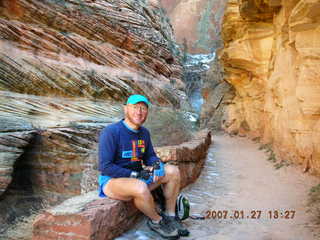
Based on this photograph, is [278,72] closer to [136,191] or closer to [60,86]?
[60,86]

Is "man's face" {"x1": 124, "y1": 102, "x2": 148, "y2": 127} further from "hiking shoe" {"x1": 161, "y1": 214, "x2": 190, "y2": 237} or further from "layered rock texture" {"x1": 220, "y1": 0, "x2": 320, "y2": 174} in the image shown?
"layered rock texture" {"x1": 220, "y1": 0, "x2": 320, "y2": 174}

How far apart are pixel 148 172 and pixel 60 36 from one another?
207 inches

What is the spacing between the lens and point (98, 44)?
760 centimetres

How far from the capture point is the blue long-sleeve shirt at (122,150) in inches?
101

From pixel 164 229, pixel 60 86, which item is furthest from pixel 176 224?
pixel 60 86

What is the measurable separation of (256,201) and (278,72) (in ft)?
13.8

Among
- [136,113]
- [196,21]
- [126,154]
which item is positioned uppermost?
[196,21]

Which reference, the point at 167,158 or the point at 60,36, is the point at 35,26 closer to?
the point at 60,36

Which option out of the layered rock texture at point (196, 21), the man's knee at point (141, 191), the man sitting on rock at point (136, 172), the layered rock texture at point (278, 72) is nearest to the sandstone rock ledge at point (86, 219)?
the man sitting on rock at point (136, 172)

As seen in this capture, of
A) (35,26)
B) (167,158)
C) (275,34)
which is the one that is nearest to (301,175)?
(167,158)

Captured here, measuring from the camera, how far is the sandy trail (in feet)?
9.73

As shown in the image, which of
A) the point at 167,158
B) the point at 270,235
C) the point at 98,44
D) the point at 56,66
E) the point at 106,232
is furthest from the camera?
the point at 98,44

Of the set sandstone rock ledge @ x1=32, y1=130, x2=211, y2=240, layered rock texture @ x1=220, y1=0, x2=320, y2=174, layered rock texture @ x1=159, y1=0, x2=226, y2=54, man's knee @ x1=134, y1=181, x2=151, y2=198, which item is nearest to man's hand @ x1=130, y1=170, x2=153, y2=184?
man's knee @ x1=134, y1=181, x2=151, y2=198

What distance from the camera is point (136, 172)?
2.58 meters
